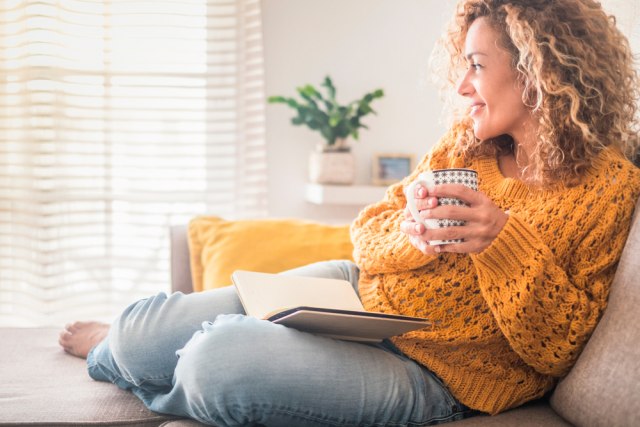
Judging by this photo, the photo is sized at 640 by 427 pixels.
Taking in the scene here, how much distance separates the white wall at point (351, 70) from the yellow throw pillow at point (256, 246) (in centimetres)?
121

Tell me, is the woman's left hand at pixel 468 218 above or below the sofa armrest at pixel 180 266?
above

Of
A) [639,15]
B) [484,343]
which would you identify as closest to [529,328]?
[484,343]

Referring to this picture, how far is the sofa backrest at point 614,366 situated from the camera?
1024mm

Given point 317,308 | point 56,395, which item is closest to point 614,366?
point 317,308

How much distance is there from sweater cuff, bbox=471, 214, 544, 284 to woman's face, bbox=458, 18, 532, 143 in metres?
0.28

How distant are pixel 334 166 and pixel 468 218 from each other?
6.04ft

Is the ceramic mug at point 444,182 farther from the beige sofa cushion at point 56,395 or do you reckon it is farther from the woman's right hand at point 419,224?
the beige sofa cushion at point 56,395

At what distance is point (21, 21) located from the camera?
2.74 m

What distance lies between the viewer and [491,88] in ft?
4.39

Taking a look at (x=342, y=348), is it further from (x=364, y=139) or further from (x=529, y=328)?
(x=364, y=139)

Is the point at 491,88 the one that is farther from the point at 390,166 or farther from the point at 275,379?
the point at 390,166

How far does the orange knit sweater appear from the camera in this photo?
1.13 m

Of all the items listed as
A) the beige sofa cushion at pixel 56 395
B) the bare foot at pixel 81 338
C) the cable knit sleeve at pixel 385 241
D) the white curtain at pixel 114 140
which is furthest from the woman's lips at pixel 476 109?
the white curtain at pixel 114 140

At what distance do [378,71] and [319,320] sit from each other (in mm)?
2204
